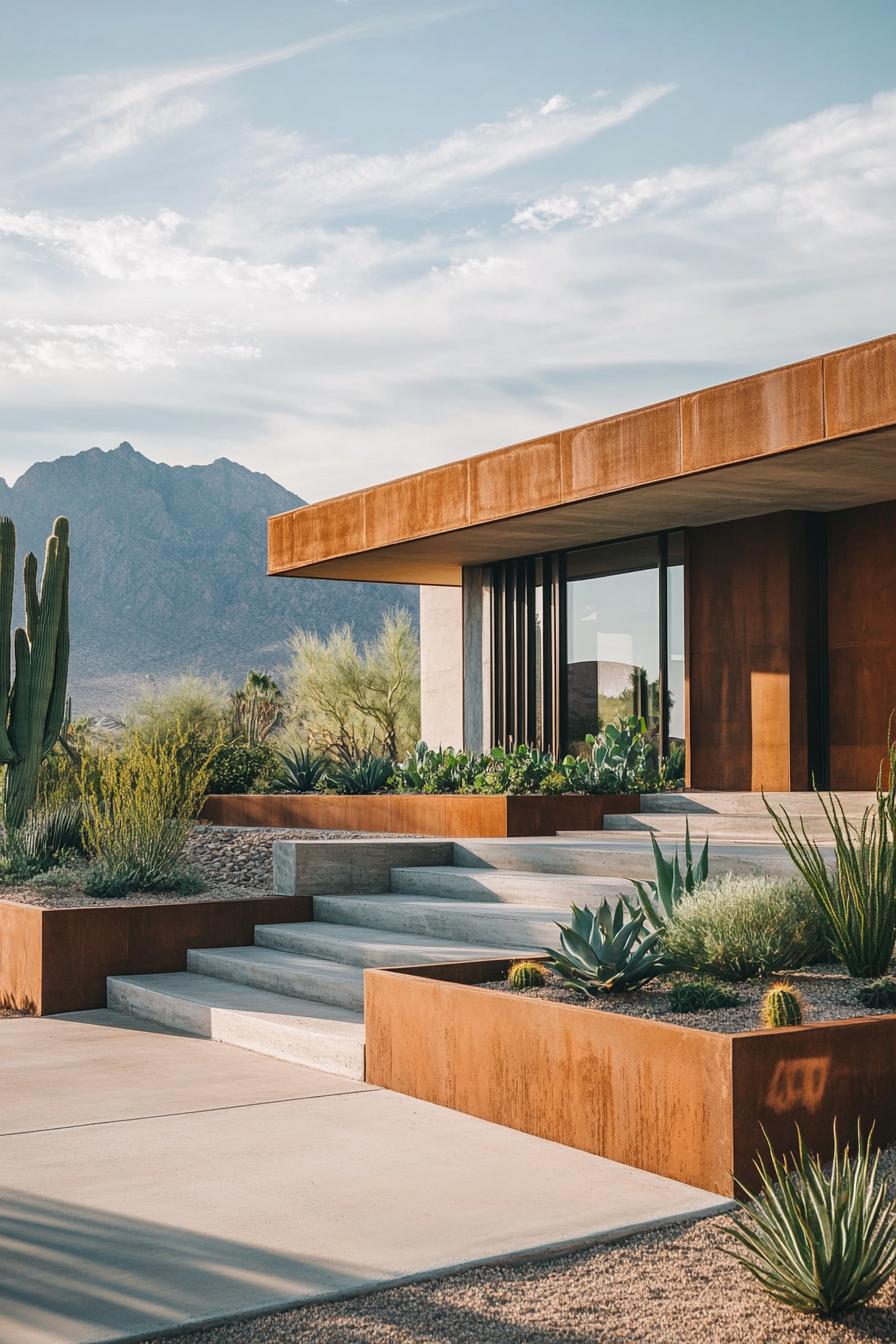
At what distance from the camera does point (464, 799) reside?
12.7m

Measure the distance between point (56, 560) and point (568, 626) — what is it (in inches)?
283

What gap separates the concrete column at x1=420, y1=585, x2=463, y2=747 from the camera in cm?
2147

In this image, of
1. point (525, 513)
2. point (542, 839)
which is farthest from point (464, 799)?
point (525, 513)

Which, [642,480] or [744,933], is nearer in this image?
[744,933]

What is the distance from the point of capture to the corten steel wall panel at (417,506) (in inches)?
615

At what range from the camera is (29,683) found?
12.8m

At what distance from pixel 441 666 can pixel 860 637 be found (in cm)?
847

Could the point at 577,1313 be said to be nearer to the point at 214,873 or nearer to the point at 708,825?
the point at 214,873

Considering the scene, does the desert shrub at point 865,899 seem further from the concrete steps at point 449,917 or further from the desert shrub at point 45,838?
the desert shrub at point 45,838

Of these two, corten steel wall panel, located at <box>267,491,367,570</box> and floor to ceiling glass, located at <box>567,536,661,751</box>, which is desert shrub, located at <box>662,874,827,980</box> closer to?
floor to ceiling glass, located at <box>567,536,661,751</box>

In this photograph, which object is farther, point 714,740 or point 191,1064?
point 714,740

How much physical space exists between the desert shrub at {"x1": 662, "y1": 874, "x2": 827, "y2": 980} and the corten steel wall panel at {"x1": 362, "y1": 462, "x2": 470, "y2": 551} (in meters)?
9.35

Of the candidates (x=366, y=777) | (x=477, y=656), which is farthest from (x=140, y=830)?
(x=477, y=656)

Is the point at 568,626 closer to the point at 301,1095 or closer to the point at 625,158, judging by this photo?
the point at 625,158
